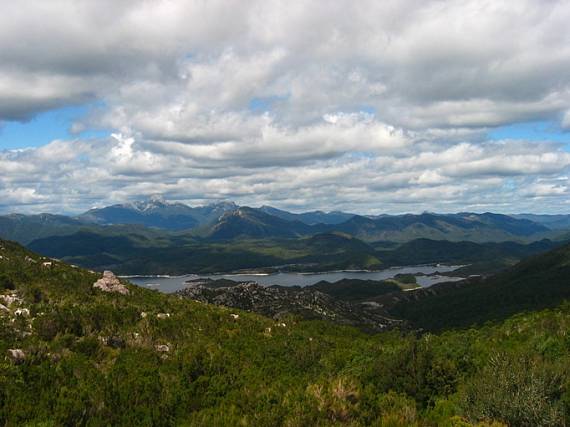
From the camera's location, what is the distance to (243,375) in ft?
113

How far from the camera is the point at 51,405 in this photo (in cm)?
2711

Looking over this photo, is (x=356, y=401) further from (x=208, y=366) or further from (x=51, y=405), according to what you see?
(x=51, y=405)

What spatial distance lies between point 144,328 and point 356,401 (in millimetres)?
27341

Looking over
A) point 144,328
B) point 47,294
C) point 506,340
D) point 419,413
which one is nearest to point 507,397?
point 419,413

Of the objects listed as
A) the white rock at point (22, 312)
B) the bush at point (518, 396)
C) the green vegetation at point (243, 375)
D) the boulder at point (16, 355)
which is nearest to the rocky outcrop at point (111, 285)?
the green vegetation at point (243, 375)

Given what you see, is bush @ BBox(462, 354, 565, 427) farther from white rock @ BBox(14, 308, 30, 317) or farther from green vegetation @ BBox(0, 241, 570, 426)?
white rock @ BBox(14, 308, 30, 317)

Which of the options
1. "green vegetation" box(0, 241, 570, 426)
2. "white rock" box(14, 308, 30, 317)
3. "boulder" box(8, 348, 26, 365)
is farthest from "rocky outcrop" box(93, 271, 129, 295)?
"boulder" box(8, 348, 26, 365)

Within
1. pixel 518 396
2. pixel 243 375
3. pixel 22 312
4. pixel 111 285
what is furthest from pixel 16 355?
pixel 518 396

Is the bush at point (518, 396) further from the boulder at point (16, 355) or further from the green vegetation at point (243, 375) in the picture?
the boulder at point (16, 355)

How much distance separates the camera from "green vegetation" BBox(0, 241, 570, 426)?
2312 centimetres

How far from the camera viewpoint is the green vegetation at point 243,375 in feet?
75.9

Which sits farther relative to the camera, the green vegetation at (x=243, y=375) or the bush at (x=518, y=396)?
the green vegetation at (x=243, y=375)

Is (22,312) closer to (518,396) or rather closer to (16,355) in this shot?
(16,355)

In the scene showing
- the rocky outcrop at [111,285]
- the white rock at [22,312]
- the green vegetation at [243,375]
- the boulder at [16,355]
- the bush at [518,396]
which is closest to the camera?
the bush at [518,396]
